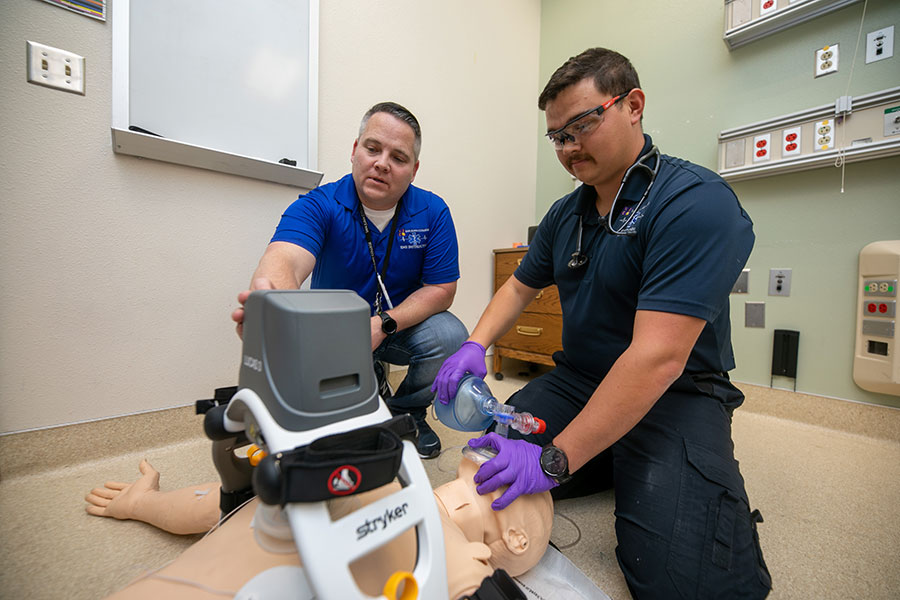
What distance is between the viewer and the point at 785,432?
159 centimetres

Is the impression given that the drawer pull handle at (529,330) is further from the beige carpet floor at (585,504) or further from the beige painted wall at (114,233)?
the beige painted wall at (114,233)

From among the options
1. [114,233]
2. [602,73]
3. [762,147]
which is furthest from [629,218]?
[114,233]

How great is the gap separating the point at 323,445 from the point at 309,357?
0.33 ft

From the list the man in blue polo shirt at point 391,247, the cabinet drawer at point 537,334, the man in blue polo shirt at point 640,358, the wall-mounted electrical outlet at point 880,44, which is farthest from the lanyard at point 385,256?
the wall-mounted electrical outlet at point 880,44

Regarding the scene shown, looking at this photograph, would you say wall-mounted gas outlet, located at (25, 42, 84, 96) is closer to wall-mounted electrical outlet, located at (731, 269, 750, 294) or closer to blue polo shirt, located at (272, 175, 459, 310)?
blue polo shirt, located at (272, 175, 459, 310)

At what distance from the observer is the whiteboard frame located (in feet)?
3.78

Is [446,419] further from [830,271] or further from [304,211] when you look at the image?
[830,271]

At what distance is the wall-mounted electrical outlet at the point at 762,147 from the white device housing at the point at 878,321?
1.80ft

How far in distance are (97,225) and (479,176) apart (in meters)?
1.84

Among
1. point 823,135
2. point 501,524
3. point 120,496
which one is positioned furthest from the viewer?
point 823,135

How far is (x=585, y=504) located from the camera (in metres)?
1.09

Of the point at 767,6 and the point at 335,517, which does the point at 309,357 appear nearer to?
the point at 335,517

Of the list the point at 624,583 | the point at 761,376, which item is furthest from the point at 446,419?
the point at 761,376

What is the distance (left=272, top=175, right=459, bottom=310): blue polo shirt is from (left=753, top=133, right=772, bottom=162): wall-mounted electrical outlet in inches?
59.3
